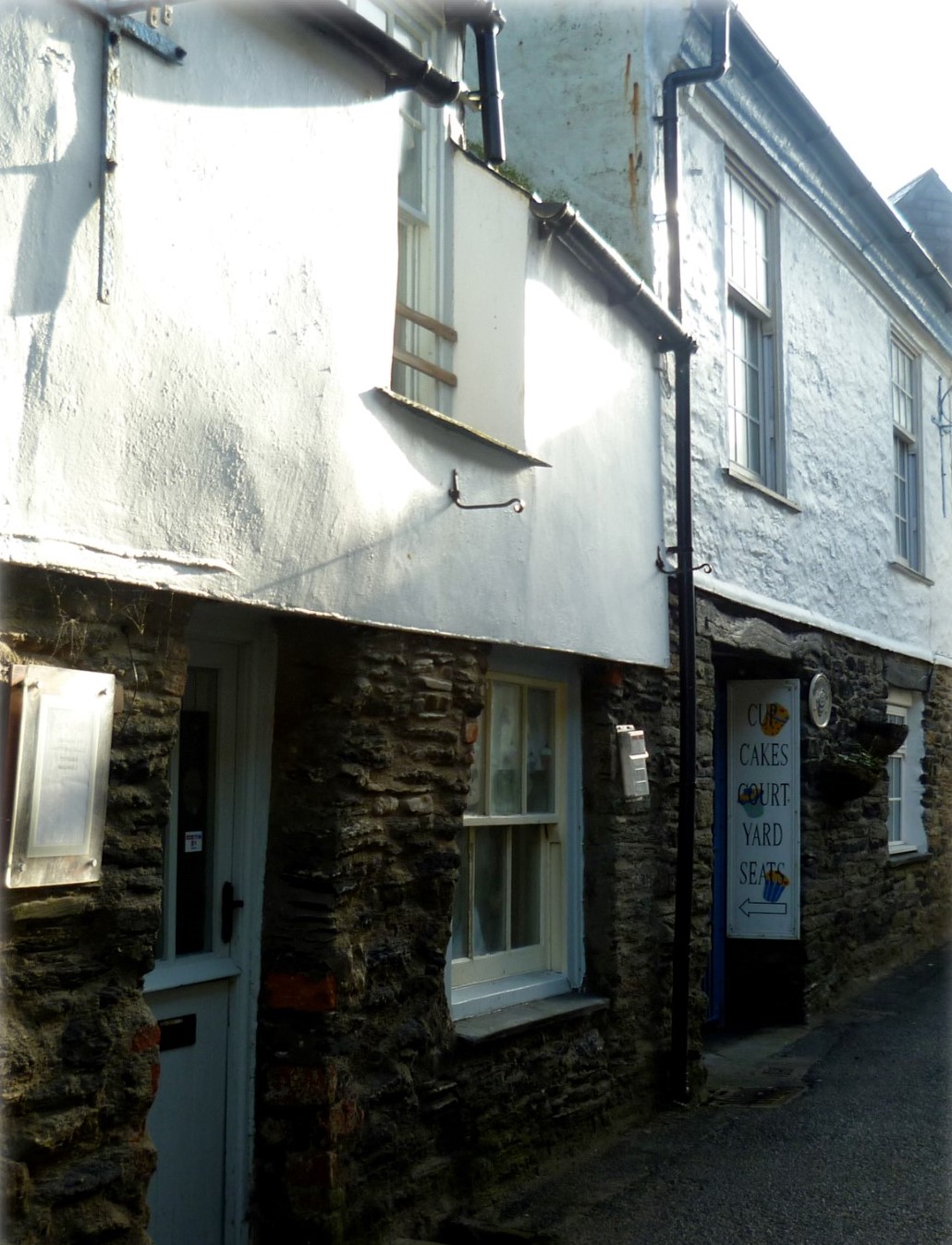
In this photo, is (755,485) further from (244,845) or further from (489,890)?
(244,845)

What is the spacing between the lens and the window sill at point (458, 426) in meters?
4.85

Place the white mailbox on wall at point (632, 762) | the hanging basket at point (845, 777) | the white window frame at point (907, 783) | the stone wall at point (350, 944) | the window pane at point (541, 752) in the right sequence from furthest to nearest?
the white window frame at point (907, 783) < the hanging basket at point (845, 777) < the white mailbox on wall at point (632, 762) < the window pane at point (541, 752) < the stone wall at point (350, 944)

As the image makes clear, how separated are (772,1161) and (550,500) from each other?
3059 millimetres

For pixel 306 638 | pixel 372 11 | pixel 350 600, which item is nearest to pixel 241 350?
pixel 350 600

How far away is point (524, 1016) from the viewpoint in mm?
5789

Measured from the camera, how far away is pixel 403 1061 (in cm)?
492

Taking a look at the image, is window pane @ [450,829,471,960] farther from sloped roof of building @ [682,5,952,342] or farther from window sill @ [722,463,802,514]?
sloped roof of building @ [682,5,952,342]

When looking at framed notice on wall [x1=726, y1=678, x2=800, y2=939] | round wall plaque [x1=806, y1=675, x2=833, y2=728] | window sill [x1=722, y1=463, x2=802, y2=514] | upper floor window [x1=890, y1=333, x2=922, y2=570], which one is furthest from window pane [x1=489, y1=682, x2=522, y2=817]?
upper floor window [x1=890, y1=333, x2=922, y2=570]

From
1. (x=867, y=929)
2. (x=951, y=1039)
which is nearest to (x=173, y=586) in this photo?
(x=951, y=1039)

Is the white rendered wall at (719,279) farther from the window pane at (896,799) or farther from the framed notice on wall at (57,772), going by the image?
the framed notice on wall at (57,772)

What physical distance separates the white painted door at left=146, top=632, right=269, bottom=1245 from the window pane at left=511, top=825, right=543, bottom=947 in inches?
71.6

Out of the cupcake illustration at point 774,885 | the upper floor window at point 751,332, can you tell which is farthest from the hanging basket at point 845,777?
the upper floor window at point 751,332

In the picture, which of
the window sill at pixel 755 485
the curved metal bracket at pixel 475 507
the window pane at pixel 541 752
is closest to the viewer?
the curved metal bracket at pixel 475 507

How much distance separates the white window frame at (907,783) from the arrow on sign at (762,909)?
3058 mm
